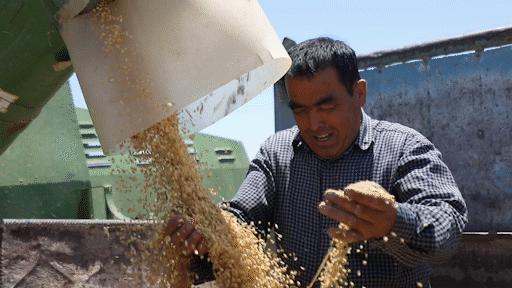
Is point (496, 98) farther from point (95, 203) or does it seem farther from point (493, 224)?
point (95, 203)

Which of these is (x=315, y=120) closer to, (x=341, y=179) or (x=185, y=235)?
(x=341, y=179)

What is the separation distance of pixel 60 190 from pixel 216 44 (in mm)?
1510

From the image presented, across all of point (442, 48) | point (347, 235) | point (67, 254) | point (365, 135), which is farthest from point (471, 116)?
point (67, 254)

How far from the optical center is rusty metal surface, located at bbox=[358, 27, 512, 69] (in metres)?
2.66

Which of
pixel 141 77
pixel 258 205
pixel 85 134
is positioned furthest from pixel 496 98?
pixel 85 134

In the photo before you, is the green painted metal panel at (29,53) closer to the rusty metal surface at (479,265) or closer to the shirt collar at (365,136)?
the shirt collar at (365,136)

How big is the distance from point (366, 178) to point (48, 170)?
4.78ft

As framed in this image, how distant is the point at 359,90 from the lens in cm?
228

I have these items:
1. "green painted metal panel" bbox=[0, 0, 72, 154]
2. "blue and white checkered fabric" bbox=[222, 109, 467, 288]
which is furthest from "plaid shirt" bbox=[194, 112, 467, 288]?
"green painted metal panel" bbox=[0, 0, 72, 154]

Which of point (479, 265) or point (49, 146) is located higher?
point (49, 146)

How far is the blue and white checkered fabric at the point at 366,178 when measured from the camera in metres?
1.92

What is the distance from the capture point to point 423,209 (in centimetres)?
189

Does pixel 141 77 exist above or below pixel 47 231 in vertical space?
above

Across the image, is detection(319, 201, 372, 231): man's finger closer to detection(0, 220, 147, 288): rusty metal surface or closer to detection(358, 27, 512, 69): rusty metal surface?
detection(0, 220, 147, 288): rusty metal surface
